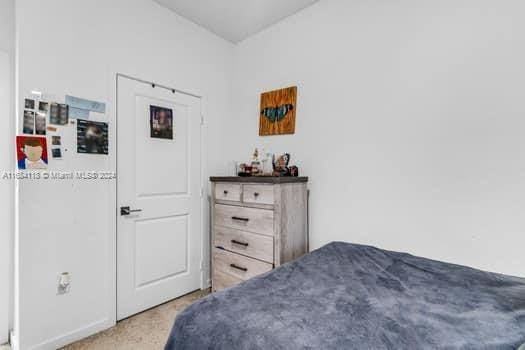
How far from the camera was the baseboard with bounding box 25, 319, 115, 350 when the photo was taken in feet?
5.66

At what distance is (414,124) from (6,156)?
2820mm

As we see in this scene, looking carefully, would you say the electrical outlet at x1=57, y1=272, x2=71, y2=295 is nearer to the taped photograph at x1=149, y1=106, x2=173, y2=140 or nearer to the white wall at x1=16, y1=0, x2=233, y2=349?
the white wall at x1=16, y1=0, x2=233, y2=349

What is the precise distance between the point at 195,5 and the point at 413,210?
2.47 metres

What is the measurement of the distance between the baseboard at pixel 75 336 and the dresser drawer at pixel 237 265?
0.90m

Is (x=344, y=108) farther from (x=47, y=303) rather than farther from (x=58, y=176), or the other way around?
(x=47, y=303)

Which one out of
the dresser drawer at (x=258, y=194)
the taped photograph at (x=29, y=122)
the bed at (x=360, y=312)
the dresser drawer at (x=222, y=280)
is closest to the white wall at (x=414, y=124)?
the bed at (x=360, y=312)

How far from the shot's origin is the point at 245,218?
83.7 inches

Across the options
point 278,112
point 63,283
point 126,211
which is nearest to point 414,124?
point 278,112

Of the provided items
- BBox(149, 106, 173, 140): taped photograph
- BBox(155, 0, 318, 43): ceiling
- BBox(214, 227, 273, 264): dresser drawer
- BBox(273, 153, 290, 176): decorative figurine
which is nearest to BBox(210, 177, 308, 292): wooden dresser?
BBox(214, 227, 273, 264): dresser drawer

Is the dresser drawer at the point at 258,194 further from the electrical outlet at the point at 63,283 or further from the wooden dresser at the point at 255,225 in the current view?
the electrical outlet at the point at 63,283

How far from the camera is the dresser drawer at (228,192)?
86.8 inches

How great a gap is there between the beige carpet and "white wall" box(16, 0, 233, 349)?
88mm

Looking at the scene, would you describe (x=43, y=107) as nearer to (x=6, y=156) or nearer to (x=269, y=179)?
(x=6, y=156)

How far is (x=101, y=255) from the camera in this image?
1.99 m
